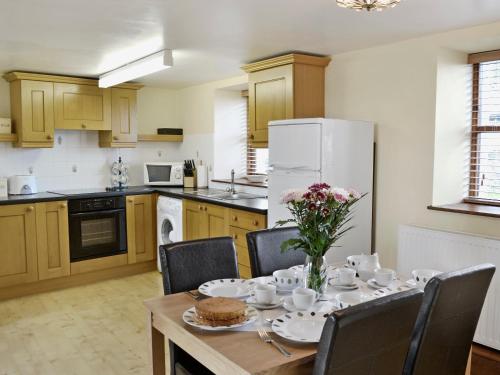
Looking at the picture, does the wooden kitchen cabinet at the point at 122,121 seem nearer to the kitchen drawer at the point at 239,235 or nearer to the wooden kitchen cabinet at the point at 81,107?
the wooden kitchen cabinet at the point at 81,107

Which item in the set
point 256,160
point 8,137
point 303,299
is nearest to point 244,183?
point 256,160

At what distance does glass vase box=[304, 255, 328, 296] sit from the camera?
6.21ft

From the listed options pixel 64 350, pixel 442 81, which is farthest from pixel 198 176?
pixel 442 81

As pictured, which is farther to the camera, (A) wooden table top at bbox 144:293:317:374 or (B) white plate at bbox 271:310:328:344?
(B) white plate at bbox 271:310:328:344

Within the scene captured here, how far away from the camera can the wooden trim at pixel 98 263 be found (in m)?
4.62

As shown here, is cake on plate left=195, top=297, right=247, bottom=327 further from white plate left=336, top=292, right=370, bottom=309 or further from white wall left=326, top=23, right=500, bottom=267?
white wall left=326, top=23, right=500, bottom=267

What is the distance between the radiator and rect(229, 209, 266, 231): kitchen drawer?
1069 millimetres

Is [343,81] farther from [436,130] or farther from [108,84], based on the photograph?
[108,84]

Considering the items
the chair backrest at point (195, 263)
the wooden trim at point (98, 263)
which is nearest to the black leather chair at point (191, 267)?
the chair backrest at point (195, 263)

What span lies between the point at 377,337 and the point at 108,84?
3.81m

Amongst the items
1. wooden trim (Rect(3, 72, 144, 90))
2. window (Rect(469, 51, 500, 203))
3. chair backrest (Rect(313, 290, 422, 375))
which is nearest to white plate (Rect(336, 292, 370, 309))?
chair backrest (Rect(313, 290, 422, 375))

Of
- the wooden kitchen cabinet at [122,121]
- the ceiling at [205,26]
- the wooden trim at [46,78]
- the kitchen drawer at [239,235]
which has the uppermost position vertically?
the ceiling at [205,26]

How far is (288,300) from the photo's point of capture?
187cm

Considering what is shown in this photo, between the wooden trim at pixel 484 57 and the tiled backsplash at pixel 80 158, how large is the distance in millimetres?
2877
